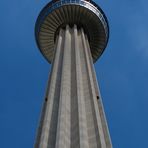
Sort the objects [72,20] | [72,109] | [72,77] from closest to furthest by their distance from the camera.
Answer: [72,109], [72,77], [72,20]

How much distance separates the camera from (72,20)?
4622cm

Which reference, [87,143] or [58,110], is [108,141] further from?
[58,110]

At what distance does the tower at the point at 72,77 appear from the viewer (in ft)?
69.6

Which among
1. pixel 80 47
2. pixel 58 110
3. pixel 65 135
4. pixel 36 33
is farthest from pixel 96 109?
pixel 36 33

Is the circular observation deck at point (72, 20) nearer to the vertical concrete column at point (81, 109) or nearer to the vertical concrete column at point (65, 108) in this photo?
the vertical concrete column at point (65, 108)

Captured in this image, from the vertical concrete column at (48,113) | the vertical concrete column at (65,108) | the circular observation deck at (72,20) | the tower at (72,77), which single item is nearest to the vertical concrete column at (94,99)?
the tower at (72,77)

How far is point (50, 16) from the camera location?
4697cm

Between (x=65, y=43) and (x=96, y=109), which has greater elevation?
(x=65, y=43)

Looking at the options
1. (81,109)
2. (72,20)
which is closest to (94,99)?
(81,109)

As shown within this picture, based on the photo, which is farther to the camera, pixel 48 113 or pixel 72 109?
pixel 72 109

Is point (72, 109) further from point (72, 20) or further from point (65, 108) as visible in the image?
point (72, 20)

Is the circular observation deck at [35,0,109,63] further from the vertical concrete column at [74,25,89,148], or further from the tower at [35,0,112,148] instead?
the vertical concrete column at [74,25,89,148]

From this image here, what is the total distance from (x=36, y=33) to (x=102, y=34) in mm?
9308

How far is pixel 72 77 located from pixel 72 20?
17338mm
